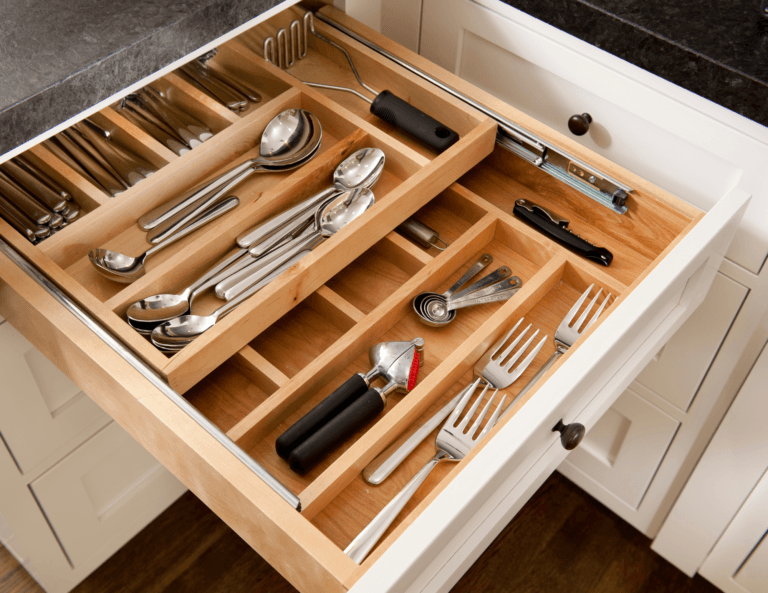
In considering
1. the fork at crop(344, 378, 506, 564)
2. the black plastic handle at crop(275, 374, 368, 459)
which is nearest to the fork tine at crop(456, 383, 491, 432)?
the fork at crop(344, 378, 506, 564)

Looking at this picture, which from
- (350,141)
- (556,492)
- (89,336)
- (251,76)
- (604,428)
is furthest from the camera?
(556,492)

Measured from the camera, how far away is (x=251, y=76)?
1.10 m

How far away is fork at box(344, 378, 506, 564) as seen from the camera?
710 mm

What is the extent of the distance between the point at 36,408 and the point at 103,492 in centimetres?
32

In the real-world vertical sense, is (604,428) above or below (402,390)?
below

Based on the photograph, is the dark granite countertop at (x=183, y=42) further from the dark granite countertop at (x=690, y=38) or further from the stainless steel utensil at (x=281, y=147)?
the stainless steel utensil at (x=281, y=147)

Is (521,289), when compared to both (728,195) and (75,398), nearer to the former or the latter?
(728,195)

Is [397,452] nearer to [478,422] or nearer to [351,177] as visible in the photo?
[478,422]

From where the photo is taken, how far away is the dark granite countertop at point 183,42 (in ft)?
2.42

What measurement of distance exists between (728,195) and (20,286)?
0.84 meters

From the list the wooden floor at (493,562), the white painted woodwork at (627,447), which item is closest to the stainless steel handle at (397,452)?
the white painted woodwork at (627,447)

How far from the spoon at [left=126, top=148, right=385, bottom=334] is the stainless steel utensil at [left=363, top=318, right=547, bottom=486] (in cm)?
28

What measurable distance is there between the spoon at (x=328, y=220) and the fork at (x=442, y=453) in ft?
0.87

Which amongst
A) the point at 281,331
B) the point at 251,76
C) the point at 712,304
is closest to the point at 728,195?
the point at 712,304
